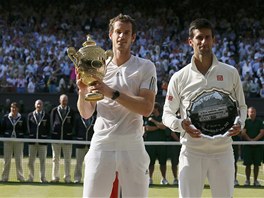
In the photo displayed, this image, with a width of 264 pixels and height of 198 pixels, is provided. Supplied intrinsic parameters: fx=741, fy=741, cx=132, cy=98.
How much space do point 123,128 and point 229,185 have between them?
115 cm

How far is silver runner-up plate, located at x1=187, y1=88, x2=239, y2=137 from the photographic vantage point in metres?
6.37

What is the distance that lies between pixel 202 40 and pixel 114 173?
144 cm

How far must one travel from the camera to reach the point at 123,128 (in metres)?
5.94

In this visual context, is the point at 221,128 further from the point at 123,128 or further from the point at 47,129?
the point at 47,129

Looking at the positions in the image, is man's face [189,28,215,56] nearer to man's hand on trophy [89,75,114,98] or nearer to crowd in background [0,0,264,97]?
man's hand on trophy [89,75,114,98]

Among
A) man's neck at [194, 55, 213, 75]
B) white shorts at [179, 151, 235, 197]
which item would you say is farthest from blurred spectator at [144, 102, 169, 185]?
white shorts at [179, 151, 235, 197]

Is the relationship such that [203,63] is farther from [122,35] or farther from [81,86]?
[81,86]

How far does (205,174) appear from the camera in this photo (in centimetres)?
647

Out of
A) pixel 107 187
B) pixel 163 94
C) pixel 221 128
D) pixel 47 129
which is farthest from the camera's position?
pixel 163 94

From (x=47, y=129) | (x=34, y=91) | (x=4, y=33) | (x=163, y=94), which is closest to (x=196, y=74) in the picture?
(x=47, y=129)

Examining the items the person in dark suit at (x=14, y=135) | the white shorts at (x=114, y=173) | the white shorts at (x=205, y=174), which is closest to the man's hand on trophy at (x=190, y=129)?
the white shorts at (x=205, y=174)

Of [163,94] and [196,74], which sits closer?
[196,74]

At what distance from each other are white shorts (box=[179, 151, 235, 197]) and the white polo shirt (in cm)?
67

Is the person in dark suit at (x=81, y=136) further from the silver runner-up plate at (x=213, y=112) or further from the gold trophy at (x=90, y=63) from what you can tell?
the gold trophy at (x=90, y=63)
